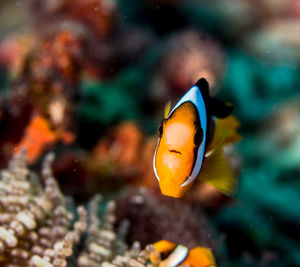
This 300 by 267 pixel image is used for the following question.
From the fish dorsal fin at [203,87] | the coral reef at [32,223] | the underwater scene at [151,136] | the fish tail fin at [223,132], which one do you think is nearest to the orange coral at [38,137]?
the underwater scene at [151,136]

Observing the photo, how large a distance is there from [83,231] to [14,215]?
42cm

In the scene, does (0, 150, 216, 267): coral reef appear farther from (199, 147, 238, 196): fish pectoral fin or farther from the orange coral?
the orange coral

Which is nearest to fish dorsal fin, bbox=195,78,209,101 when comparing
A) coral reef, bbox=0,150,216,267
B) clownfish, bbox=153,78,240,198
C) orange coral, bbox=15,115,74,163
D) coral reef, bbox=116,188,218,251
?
clownfish, bbox=153,78,240,198

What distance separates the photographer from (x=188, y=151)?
4.09 feet

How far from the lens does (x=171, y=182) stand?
49.3 inches

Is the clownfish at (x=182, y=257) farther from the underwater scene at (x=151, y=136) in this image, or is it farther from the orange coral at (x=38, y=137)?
the orange coral at (x=38, y=137)

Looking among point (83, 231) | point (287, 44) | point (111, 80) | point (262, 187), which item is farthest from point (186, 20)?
point (83, 231)

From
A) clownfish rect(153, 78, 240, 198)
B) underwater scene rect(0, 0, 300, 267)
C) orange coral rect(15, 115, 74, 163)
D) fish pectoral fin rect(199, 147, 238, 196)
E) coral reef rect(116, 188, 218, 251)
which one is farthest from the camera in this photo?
orange coral rect(15, 115, 74, 163)

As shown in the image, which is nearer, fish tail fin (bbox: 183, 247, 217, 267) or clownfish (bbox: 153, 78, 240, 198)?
clownfish (bbox: 153, 78, 240, 198)

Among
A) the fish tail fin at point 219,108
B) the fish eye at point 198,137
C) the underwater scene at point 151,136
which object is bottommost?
the underwater scene at point 151,136

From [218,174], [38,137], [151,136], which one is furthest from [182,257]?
[151,136]

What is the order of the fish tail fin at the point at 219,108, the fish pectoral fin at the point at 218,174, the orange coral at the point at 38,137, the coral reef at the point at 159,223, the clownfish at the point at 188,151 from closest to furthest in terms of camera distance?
1. the clownfish at the point at 188,151
2. the fish pectoral fin at the point at 218,174
3. the fish tail fin at the point at 219,108
4. the coral reef at the point at 159,223
5. the orange coral at the point at 38,137

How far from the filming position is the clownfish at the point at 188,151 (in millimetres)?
1234

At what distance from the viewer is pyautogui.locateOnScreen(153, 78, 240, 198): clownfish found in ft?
4.05
